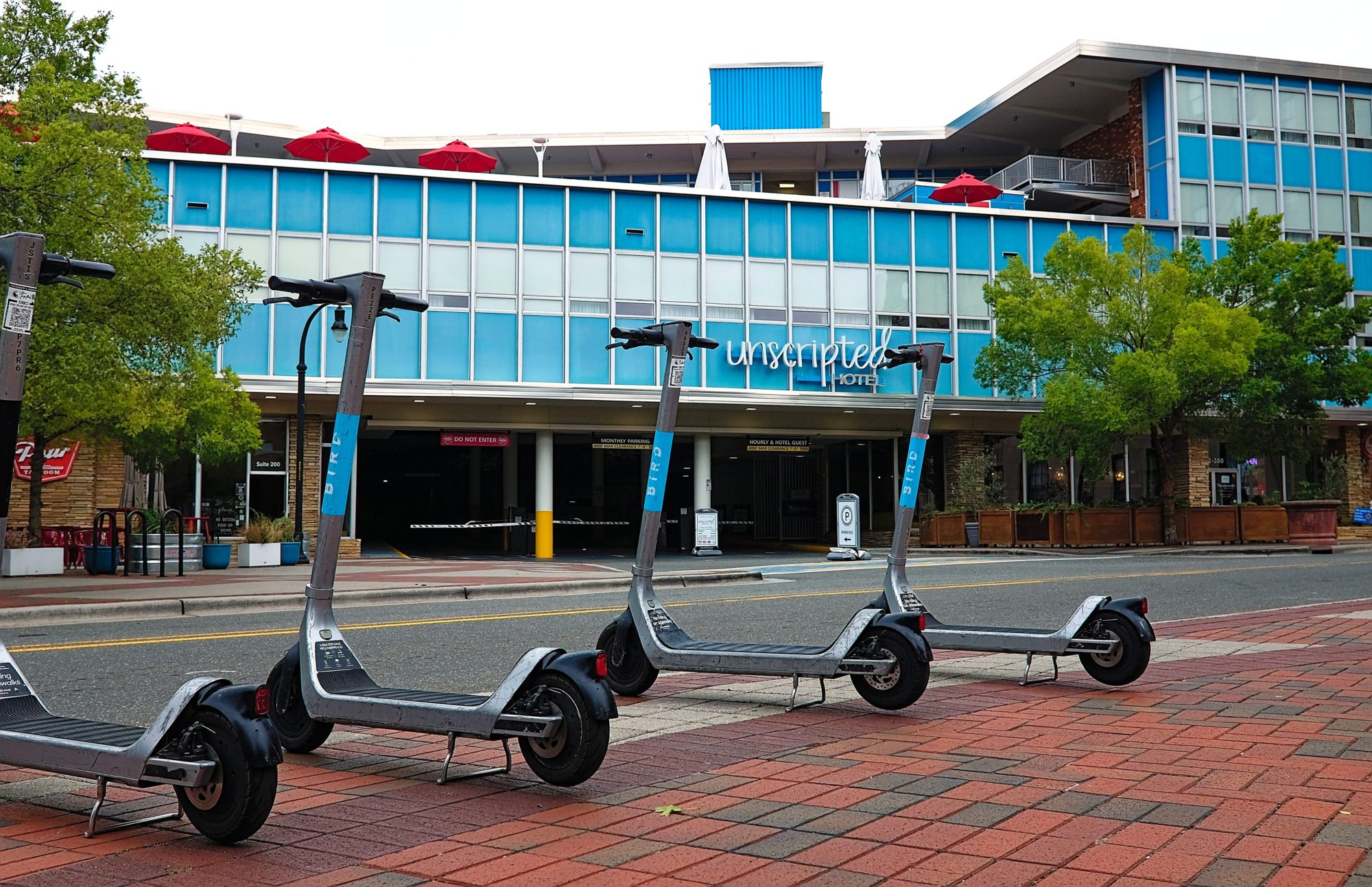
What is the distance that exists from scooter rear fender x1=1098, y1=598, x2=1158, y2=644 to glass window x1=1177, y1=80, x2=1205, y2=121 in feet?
113

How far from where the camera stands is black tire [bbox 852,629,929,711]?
6254 millimetres

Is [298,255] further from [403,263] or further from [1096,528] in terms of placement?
[1096,528]

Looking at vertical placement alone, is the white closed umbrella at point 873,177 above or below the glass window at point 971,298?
above

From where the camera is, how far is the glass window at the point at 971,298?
34594mm

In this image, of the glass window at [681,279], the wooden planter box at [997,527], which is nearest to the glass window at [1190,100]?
the wooden planter box at [997,527]

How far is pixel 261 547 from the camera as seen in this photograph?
2370 centimetres

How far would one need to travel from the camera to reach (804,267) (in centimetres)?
3334

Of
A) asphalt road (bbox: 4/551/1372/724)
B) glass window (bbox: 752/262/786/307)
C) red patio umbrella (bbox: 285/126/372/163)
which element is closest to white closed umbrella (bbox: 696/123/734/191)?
glass window (bbox: 752/262/786/307)

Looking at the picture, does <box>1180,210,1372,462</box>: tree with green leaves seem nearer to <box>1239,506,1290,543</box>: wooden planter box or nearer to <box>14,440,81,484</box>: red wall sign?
<box>1239,506,1290,543</box>: wooden planter box

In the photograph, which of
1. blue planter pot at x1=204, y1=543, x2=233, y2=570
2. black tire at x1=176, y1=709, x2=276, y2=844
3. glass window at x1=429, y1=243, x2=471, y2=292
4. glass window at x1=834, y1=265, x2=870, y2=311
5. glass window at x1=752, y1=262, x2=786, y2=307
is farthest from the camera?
glass window at x1=834, y1=265, x2=870, y2=311

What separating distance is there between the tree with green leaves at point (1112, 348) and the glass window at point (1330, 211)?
28.9ft

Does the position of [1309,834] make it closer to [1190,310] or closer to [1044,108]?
[1190,310]

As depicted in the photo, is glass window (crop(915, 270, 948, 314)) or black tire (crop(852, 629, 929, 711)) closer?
black tire (crop(852, 629, 929, 711))

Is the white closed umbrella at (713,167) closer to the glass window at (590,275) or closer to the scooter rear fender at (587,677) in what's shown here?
the glass window at (590,275)
